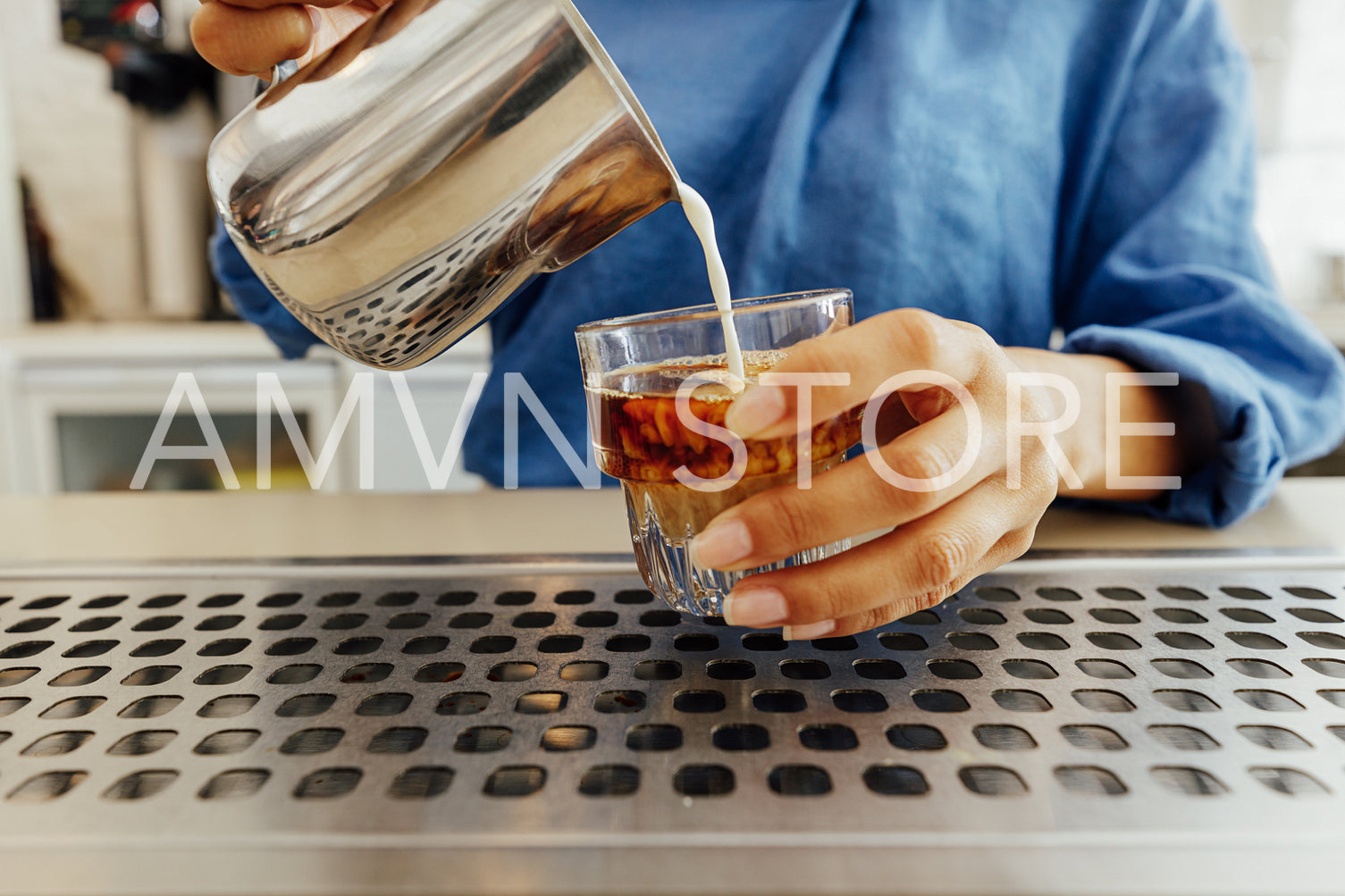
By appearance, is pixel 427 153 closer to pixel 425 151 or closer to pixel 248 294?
pixel 425 151

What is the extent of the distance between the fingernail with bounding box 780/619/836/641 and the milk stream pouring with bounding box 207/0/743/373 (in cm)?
11

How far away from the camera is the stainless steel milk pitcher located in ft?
1.06

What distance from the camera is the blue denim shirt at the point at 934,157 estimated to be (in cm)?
66

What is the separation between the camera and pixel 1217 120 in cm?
65

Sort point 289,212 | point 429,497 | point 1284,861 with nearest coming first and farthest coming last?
point 1284,861 < point 289,212 < point 429,497

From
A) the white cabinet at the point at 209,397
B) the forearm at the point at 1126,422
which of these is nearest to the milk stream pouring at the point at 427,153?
the forearm at the point at 1126,422

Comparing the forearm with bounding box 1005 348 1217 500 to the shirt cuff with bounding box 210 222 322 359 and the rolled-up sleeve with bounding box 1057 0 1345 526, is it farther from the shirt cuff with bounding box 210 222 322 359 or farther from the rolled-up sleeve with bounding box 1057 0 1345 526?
the shirt cuff with bounding box 210 222 322 359

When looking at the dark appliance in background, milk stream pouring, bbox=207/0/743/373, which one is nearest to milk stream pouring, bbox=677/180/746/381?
milk stream pouring, bbox=207/0/743/373

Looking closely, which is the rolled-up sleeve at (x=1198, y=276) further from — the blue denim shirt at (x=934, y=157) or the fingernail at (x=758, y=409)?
the fingernail at (x=758, y=409)

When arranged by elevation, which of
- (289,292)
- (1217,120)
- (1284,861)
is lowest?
(1284,861)

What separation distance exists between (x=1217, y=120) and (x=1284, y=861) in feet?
1.92

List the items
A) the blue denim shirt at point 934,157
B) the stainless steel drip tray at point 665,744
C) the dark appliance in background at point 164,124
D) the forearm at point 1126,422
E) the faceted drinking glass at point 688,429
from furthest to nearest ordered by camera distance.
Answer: the dark appliance in background at point 164,124, the blue denim shirt at point 934,157, the forearm at point 1126,422, the faceted drinking glass at point 688,429, the stainless steel drip tray at point 665,744

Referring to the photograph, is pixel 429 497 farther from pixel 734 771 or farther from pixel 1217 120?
pixel 1217 120

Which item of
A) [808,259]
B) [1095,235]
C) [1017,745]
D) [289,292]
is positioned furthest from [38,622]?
[1095,235]
